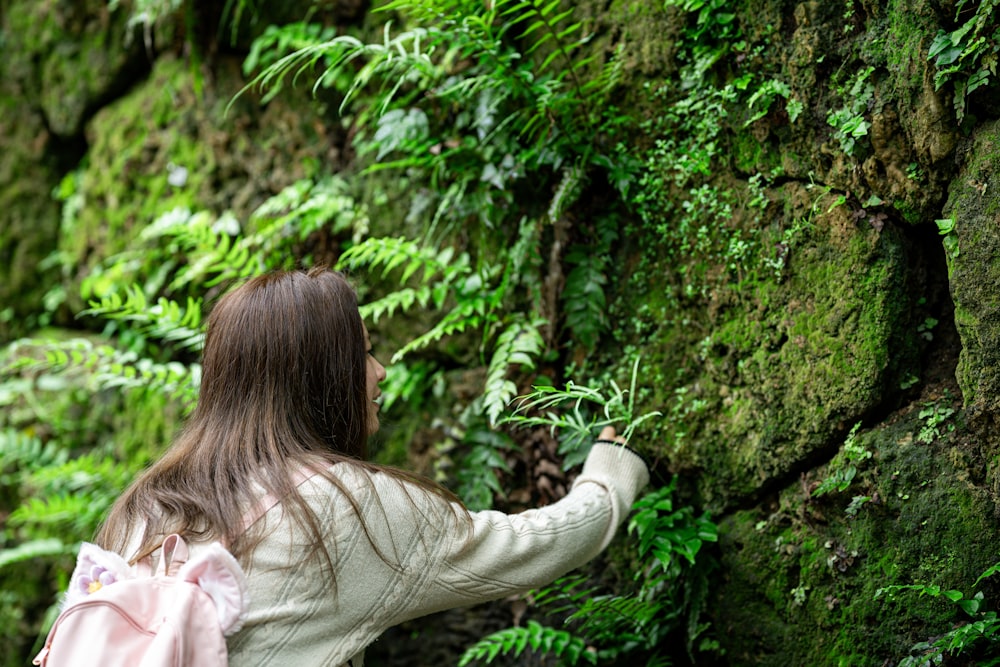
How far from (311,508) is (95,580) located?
0.53 meters

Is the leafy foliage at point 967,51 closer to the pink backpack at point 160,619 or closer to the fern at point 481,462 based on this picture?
the fern at point 481,462

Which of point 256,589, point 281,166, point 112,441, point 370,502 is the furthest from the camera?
point 112,441

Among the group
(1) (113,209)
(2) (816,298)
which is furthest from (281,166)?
(2) (816,298)

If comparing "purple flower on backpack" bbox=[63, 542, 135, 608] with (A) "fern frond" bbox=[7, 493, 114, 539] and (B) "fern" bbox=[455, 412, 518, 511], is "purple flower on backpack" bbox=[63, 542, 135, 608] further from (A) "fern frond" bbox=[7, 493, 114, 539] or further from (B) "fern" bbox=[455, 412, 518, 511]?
(A) "fern frond" bbox=[7, 493, 114, 539]

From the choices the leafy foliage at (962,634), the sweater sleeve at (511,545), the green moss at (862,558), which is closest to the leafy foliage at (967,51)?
the green moss at (862,558)

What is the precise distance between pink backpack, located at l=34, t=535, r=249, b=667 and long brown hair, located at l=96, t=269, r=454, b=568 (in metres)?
0.16

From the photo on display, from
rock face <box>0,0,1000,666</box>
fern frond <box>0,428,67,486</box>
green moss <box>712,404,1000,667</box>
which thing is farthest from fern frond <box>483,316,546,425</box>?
fern frond <box>0,428,67,486</box>

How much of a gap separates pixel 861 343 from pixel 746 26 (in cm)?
108

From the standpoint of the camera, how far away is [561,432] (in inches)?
127

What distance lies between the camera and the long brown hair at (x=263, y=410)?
209cm

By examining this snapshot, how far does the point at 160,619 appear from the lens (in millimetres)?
1891

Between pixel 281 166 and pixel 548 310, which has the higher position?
pixel 281 166

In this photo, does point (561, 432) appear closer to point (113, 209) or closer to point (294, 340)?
point (294, 340)

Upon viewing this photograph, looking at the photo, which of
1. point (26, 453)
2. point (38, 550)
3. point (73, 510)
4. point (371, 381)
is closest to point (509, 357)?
point (371, 381)
